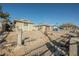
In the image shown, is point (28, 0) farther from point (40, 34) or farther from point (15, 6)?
point (40, 34)

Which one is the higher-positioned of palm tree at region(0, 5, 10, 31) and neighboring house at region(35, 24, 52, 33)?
palm tree at region(0, 5, 10, 31)

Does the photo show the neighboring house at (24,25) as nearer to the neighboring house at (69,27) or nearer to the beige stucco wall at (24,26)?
the beige stucco wall at (24,26)

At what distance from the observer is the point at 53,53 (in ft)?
7.35

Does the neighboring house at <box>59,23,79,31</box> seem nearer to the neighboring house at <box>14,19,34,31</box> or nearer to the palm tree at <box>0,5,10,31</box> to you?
the neighboring house at <box>14,19,34,31</box>

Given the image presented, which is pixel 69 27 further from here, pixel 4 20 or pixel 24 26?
pixel 4 20

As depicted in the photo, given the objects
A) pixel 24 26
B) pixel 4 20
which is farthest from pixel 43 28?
pixel 4 20

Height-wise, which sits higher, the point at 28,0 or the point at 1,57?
the point at 28,0

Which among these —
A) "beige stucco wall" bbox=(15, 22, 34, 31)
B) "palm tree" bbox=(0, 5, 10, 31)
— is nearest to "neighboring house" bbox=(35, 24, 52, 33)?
"beige stucco wall" bbox=(15, 22, 34, 31)

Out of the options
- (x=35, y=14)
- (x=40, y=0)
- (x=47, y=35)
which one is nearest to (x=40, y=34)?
(x=47, y=35)

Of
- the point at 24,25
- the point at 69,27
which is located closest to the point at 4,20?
the point at 24,25

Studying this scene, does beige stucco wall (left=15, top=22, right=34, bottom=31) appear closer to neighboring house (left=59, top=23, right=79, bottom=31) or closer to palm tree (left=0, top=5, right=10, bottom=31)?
palm tree (left=0, top=5, right=10, bottom=31)

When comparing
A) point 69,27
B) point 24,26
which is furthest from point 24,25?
point 69,27

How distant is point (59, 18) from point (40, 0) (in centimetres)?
29

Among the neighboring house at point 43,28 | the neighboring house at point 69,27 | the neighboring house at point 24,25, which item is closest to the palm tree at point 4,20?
the neighboring house at point 24,25
